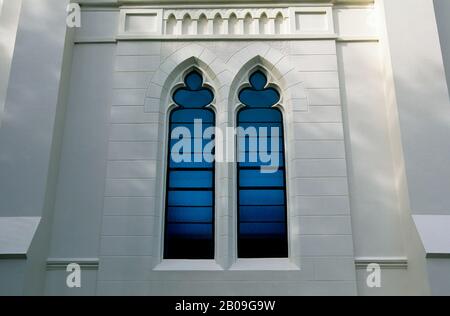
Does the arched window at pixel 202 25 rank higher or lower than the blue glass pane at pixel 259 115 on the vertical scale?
higher

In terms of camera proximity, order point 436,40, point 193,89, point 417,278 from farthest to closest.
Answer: point 193,89 < point 436,40 < point 417,278

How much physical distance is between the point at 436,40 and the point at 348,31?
135 cm

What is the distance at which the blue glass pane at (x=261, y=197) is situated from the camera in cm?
780

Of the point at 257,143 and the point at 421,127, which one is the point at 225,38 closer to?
the point at 257,143

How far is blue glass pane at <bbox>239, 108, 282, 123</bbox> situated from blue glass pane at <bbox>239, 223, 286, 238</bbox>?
1.57 meters

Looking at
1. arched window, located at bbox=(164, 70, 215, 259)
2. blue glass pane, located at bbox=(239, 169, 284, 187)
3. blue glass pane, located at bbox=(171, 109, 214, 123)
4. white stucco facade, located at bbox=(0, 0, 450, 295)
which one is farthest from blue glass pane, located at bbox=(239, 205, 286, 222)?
blue glass pane, located at bbox=(171, 109, 214, 123)

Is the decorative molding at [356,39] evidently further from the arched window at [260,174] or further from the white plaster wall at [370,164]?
the arched window at [260,174]

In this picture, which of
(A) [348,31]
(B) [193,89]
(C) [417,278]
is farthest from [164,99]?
(C) [417,278]

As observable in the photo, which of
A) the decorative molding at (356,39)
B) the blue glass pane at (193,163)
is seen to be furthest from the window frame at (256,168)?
the decorative molding at (356,39)

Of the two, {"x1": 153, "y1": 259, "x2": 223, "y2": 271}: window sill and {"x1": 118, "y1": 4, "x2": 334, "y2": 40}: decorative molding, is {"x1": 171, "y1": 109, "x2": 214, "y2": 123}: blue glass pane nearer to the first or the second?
{"x1": 118, "y1": 4, "x2": 334, "y2": 40}: decorative molding

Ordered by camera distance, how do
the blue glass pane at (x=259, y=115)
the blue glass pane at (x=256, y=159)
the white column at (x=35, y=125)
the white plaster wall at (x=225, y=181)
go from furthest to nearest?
the blue glass pane at (x=259, y=115) → the blue glass pane at (x=256, y=159) → the white plaster wall at (x=225, y=181) → the white column at (x=35, y=125)

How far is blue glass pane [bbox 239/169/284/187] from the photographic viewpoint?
790cm
